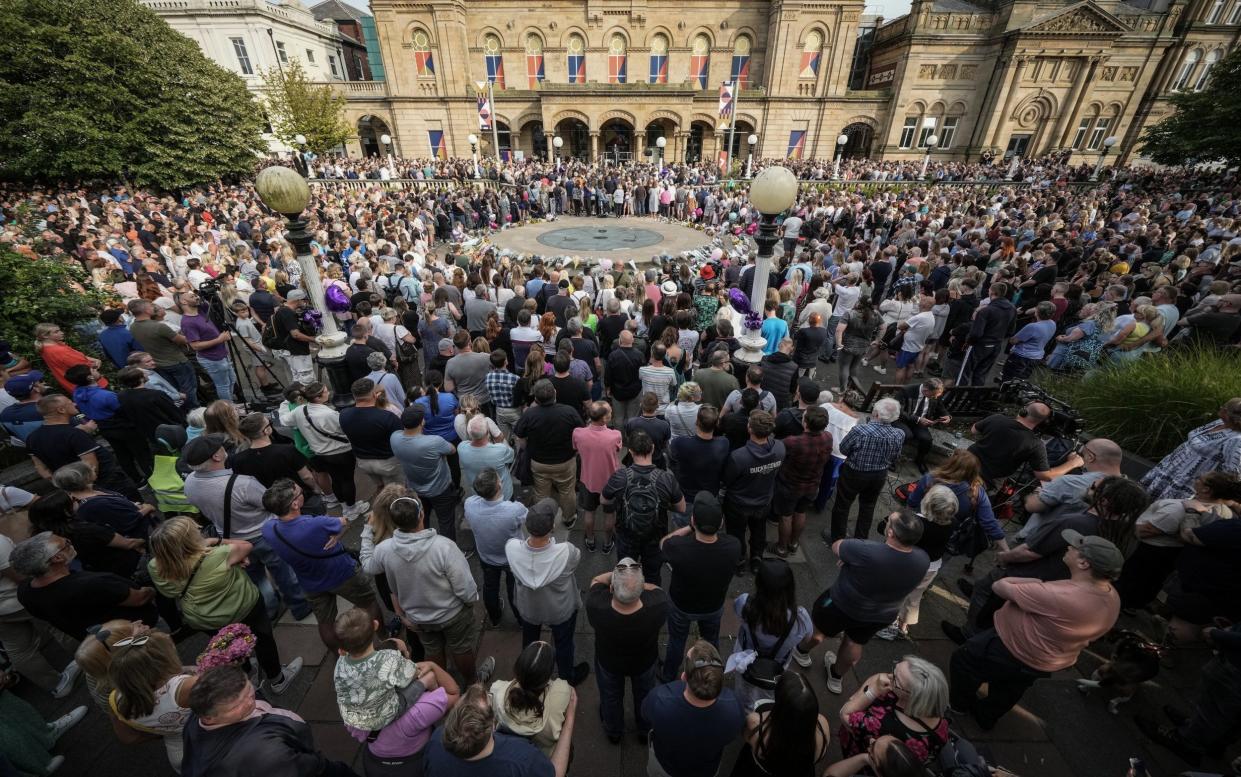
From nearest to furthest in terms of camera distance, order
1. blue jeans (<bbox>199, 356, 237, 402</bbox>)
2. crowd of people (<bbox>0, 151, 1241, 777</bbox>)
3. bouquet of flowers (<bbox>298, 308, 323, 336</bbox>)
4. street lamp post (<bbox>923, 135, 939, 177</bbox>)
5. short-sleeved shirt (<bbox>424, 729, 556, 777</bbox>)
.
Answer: short-sleeved shirt (<bbox>424, 729, 556, 777</bbox>)
crowd of people (<bbox>0, 151, 1241, 777</bbox>)
blue jeans (<bbox>199, 356, 237, 402</bbox>)
bouquet of flowers (<bbox>298, 308, 323, 336</bbox>)
street lamp post (<bbox>923, 135, 939, 177</bbox>)

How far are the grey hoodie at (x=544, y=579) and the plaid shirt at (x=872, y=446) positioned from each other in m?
2.90

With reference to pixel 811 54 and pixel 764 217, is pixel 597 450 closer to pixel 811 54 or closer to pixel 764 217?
pixel 764 217

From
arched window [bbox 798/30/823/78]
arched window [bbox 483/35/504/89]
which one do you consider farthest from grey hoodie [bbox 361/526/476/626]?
arched window [bbox 798/30/823/78]

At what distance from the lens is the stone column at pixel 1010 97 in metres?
30.9

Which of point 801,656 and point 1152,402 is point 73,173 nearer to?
point 801,656

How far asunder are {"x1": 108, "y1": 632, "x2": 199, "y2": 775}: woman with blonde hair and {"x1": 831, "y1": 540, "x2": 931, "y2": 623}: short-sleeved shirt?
3.95 meters

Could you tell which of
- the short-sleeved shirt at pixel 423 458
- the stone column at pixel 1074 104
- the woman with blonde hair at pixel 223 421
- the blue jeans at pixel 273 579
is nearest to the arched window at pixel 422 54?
the woman with blonde hair at pixel 223 421

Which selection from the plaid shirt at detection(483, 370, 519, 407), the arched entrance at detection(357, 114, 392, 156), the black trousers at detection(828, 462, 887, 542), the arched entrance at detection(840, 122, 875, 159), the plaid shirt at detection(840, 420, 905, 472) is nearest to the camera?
the plaid shirt at detection(840, 420, 905, 472)

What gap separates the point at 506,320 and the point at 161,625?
565 centimetres

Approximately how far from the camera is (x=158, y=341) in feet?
20.5

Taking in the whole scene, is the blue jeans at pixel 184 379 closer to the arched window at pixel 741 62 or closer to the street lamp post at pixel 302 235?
the street lamp post at pixel 302 235

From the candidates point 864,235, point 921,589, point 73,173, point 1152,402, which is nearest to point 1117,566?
point 921,589

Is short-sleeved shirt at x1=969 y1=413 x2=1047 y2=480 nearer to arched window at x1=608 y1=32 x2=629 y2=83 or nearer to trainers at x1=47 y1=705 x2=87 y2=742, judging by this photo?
trainers at x1=47 y1=705 x2=87 y2=742

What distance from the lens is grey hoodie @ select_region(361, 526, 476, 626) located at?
310 cm
